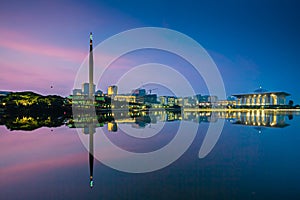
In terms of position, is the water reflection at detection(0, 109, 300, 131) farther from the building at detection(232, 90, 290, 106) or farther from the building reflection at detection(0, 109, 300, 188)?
the building at detection(232, 90, 290, 106)

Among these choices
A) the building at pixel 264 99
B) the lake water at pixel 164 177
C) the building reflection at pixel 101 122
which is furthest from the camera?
the building at pixel 264 99

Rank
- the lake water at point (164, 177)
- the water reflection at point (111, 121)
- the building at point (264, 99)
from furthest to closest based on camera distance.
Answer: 1. the building at point (264, 99)
2. the water reflection at point (111, 121)
3. the lake water at point (164, 177)

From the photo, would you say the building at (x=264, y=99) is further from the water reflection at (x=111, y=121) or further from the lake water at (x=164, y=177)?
the lake water at (x=164, y=177)

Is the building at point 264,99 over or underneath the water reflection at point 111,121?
over

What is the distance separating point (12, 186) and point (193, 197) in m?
4.95

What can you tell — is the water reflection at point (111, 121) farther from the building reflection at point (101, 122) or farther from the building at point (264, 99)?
the building at point (264, 99)

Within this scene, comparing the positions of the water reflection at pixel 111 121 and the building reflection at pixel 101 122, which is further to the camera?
the water reflection at pixel 111 121

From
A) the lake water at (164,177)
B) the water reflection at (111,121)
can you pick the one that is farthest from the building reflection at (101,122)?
the lake water at (164,177)

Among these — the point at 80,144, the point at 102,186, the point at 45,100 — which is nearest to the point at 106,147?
the point at 80,144

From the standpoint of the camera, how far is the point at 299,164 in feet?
28.1

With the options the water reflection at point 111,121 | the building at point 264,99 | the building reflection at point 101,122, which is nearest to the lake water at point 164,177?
the building reflection at point 101,122

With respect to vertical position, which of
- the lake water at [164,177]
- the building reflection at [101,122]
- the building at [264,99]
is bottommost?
the lake water at [164,177]

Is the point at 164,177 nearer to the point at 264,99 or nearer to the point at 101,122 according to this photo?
the point at 101,122

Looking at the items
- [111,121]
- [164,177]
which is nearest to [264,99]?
[111,121]
